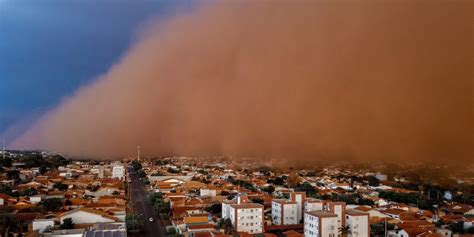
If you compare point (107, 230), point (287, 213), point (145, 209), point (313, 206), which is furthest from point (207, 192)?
point (107, 230)

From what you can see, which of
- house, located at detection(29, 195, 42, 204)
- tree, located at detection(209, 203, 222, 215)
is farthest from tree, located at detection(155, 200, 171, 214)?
house, located at detection(29, 195, 42, 204)

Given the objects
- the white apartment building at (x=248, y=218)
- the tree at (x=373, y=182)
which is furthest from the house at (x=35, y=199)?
the tree at (x=373, y=182)

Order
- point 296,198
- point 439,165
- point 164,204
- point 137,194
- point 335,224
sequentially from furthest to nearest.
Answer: point 439,165
point 137,194
point 164,204
point 296,198
point 335,224

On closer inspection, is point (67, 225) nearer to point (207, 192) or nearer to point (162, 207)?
point (162, 207)

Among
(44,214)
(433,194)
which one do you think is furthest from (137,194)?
(433,194)

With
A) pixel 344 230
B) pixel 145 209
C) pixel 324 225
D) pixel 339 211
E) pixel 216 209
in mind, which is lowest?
pixel 145 209

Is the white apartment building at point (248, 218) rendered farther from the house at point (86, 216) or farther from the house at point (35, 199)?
the house at point (35, 199)

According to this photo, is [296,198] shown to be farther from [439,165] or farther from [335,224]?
[439,165]
